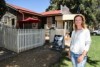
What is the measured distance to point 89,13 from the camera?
36062 mm

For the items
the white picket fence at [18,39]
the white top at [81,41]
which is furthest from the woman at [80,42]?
the white picket fence at [18,39]

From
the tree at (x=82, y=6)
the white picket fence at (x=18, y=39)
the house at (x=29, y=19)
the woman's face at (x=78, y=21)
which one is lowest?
the white picket fence at (x=18, y=39)

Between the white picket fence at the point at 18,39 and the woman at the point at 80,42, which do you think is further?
the white picket fence at the point at 18,39

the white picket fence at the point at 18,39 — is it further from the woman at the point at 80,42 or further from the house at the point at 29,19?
the house at the point at 29,19

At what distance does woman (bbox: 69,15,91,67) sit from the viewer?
212 inches

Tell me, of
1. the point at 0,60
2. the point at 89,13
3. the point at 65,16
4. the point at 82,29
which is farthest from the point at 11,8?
the point at 82,29

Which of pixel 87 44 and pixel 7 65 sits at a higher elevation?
pixel 87 44

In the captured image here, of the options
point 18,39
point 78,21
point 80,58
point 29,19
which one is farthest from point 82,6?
point 80,58

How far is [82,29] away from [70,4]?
98.4 feet

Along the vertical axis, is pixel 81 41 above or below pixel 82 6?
below

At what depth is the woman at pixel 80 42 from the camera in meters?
5.38

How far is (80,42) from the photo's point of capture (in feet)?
17.9

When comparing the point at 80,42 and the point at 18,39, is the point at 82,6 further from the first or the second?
the point at 80,42

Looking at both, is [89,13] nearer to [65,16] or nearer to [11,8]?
[65,16]
